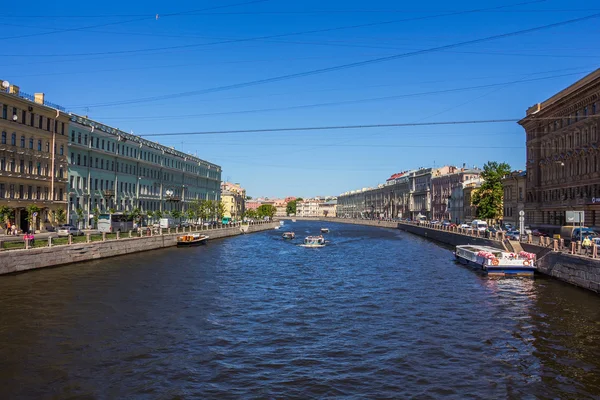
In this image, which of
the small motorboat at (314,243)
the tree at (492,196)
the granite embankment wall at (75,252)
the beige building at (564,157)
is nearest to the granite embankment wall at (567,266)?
the beige building at (564,157)

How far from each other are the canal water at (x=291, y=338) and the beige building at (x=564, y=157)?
72.5 ft

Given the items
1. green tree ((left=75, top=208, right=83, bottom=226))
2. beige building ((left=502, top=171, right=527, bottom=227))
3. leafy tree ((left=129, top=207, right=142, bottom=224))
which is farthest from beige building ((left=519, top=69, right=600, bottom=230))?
leafy tree ((left=129, top=207, right=142, bottom=224))

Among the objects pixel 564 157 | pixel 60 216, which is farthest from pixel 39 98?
pixel 564 157

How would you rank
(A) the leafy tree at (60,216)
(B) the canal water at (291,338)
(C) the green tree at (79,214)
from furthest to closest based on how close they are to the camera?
(C) the green tree at (79,214)
(A) the leafy tree at (60,216)
(B) the canal water at (291,338)

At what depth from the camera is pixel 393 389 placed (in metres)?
13.9

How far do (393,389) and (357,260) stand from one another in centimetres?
3664

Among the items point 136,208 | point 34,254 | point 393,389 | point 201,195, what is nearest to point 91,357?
point 393,389

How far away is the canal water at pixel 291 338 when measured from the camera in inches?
552

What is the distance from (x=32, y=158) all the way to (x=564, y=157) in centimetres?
5571

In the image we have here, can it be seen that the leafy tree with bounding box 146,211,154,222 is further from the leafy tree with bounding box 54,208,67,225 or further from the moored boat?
the moored boat

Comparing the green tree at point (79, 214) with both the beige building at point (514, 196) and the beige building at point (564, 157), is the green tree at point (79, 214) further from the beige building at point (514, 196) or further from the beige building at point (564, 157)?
the beige building at point (514, 196)

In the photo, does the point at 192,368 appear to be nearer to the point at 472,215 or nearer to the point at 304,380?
the point at 304,380

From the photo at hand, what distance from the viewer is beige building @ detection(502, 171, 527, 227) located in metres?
76.0

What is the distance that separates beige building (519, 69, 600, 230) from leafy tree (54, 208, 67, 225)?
1844 inches
